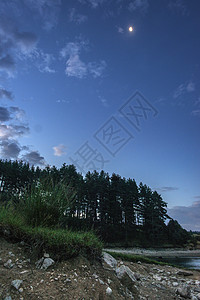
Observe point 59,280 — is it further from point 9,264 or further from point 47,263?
point 9,264

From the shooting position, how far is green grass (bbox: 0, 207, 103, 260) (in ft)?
11.1

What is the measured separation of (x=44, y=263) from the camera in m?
3.09

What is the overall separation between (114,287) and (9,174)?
41.5 m

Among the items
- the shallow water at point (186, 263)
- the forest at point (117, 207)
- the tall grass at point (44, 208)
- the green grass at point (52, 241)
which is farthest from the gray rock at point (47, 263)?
the forest at point (117, 207)

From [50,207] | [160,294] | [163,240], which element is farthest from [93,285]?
→ [163,240]

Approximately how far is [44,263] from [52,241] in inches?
15.0

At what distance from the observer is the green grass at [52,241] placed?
3379mm

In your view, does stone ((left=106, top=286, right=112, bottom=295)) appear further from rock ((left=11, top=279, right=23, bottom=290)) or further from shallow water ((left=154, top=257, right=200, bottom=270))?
shallow water ((left=154, top=257, right=200, bottom=270))

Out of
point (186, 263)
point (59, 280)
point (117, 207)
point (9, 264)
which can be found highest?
point (117, 207)

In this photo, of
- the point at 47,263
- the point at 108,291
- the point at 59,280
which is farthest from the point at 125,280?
the point at 47,263

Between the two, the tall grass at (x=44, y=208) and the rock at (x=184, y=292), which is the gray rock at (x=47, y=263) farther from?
the rock at (x=184, y=292)

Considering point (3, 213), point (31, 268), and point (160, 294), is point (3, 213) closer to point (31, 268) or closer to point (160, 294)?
point (31, 268)

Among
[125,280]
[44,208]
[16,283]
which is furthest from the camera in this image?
[44,208]

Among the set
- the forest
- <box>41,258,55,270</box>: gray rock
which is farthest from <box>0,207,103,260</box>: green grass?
the forest
